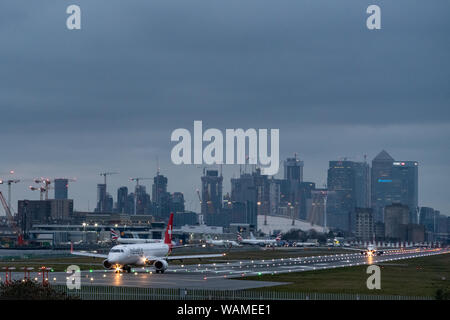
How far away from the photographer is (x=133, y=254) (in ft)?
357

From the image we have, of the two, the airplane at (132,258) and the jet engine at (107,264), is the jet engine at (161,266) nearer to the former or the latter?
the airplane at (132,258)

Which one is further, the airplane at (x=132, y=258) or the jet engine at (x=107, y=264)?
the airplane at (x=132, y=258)

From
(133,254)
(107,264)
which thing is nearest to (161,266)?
(133,254)

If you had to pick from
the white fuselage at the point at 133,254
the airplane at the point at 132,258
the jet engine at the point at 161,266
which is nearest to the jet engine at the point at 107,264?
the airplane at the point at 132,258

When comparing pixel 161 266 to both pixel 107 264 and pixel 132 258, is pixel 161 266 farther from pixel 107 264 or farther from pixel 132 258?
pixel 107 264

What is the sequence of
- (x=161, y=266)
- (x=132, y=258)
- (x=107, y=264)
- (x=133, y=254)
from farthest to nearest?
1. (x=133, y=254)
2. (x=132, y=258)
3. (x=161, y=266)
4. (x=107, y=264)

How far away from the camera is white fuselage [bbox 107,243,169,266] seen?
106m

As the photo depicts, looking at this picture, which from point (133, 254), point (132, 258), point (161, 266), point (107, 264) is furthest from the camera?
point (133, 254)

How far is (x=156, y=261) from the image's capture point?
351ft

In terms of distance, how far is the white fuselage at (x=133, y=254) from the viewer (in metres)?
106

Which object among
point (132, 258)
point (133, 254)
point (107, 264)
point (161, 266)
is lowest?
point (161, 266)

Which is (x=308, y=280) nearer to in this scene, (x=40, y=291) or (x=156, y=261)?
(x=156, y=261)

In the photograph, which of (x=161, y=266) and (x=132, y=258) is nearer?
(x=161, y=266)
